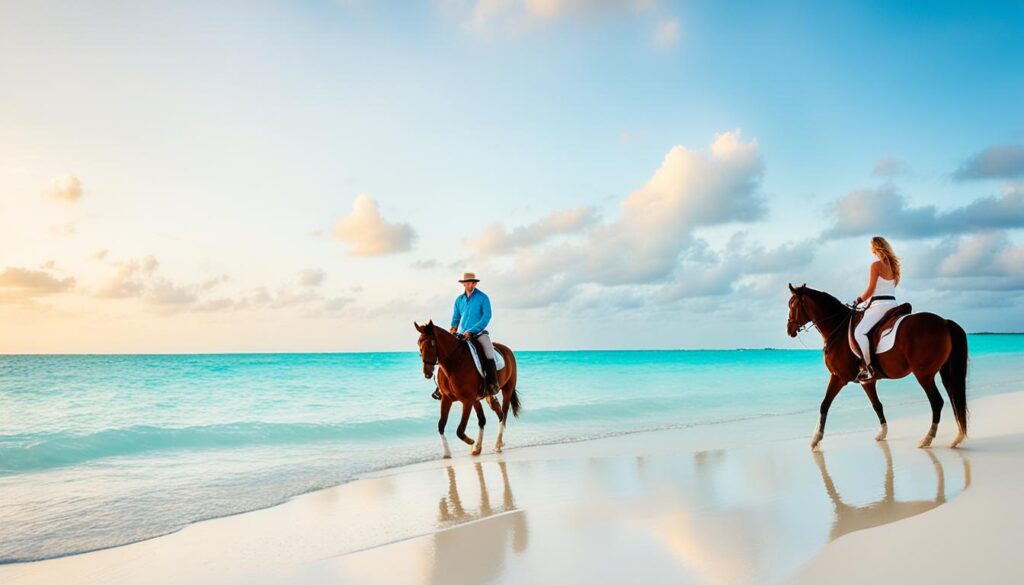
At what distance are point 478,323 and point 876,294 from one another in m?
5.00

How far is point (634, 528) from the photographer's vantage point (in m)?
4.12

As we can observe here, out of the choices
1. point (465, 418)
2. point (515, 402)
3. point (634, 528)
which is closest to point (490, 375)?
point (465, 418)

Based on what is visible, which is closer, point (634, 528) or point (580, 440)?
point (634, 528)

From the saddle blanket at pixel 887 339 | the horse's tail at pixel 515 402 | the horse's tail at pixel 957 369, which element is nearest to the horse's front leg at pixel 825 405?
the saddle blanket at pixel 887 339

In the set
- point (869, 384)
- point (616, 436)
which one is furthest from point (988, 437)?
point (616, 436)

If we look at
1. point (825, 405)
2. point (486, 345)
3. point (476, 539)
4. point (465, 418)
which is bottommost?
point (476, 539)

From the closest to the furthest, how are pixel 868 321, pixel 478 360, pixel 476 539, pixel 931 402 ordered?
pixel 476 539 → pixel 931 402 → pixel 868 321 → pixel 478 360

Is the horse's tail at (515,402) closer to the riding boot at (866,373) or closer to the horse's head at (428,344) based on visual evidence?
the horse's head at (428,344)

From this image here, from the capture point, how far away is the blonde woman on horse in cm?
712

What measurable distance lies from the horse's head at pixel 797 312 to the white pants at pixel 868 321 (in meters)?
0.63

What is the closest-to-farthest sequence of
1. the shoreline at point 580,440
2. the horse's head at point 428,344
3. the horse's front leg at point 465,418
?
1. the shoreline at point 580,440
2. the horse's head at point 428,344
3. the horse's front leg at point 465,418

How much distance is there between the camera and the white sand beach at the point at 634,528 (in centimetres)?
326

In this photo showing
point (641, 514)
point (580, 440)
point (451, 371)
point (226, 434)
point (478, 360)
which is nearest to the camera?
point (641, 514)

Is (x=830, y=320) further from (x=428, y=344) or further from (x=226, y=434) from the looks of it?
(x=226, y=434)
